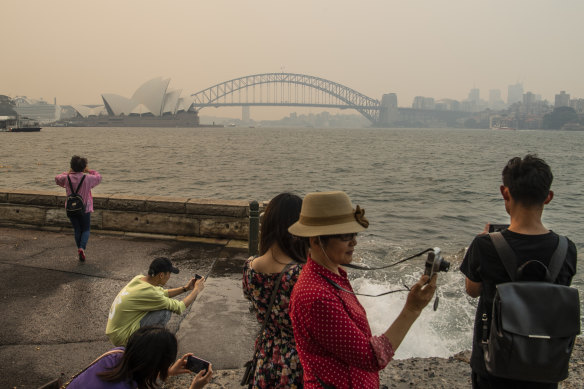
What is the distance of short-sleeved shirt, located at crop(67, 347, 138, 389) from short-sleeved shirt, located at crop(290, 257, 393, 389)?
0.89 meters

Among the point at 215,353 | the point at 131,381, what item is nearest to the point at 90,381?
the point at 131,381

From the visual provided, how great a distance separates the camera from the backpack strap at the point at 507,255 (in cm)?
193

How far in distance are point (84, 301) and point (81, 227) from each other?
1377mm

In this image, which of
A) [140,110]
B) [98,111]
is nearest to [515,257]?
[140,110]

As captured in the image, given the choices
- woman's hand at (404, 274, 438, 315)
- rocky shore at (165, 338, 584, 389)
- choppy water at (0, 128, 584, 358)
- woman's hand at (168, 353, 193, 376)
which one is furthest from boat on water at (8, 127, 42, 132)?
woman's hand at (404, 274, 438, 315)

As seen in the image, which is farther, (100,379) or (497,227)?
(497,227)

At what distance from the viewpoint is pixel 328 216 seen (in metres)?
1.70

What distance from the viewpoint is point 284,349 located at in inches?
80.4

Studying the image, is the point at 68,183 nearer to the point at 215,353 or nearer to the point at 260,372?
the point at 215,353

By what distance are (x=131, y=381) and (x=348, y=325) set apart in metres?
1.12

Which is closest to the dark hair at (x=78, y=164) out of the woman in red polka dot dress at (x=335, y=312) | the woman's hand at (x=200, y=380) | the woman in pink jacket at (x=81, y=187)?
the woman in pink jacket at (x=81, y=187)

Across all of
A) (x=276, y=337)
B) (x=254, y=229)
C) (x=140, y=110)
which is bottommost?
(x=254, y=229)

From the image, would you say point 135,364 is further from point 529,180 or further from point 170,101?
point 170,101

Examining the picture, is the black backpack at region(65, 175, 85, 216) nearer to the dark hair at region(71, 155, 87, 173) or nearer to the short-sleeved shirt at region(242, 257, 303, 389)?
the dark hair at region(71, 155, 87, 173)
